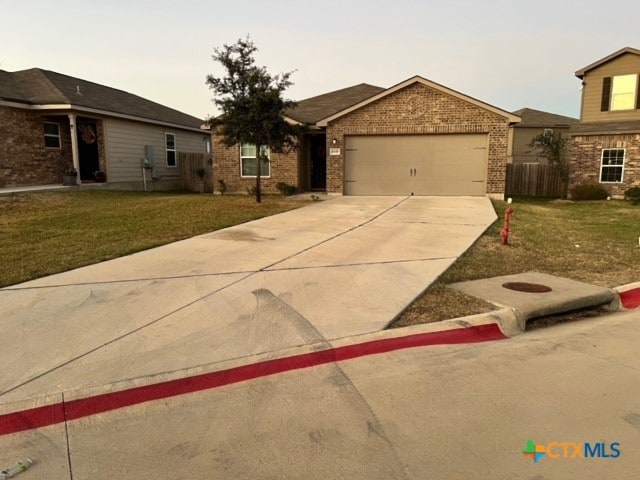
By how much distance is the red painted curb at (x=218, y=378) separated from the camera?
320 centimetres

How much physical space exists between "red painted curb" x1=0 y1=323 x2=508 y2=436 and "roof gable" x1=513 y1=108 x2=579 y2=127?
97.2ft

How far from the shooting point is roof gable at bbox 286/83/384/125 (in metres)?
21.2

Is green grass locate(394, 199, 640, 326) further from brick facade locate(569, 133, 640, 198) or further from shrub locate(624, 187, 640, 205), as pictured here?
brick facade locate(569, 133, 640, 198)

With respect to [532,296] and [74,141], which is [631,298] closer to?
[532,296]

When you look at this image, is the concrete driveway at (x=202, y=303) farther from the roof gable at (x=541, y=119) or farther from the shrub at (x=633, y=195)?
the roof gable at (x=541, y=119)

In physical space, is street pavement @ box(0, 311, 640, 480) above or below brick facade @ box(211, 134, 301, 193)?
below

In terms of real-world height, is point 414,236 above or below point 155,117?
below

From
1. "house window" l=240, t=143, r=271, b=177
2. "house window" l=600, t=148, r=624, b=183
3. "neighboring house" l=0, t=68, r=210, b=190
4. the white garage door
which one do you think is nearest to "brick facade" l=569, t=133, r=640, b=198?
"house window" l=600, t=148, r=624, b=183

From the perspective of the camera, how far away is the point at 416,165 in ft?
62.7

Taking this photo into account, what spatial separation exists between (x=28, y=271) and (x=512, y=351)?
6331mm

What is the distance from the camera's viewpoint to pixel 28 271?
6.67 metres

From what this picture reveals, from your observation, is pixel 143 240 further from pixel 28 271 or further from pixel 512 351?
pixel 512 351

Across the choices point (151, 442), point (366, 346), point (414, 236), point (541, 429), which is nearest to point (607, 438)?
point (541, 429)

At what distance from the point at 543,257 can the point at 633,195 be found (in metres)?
13.4
